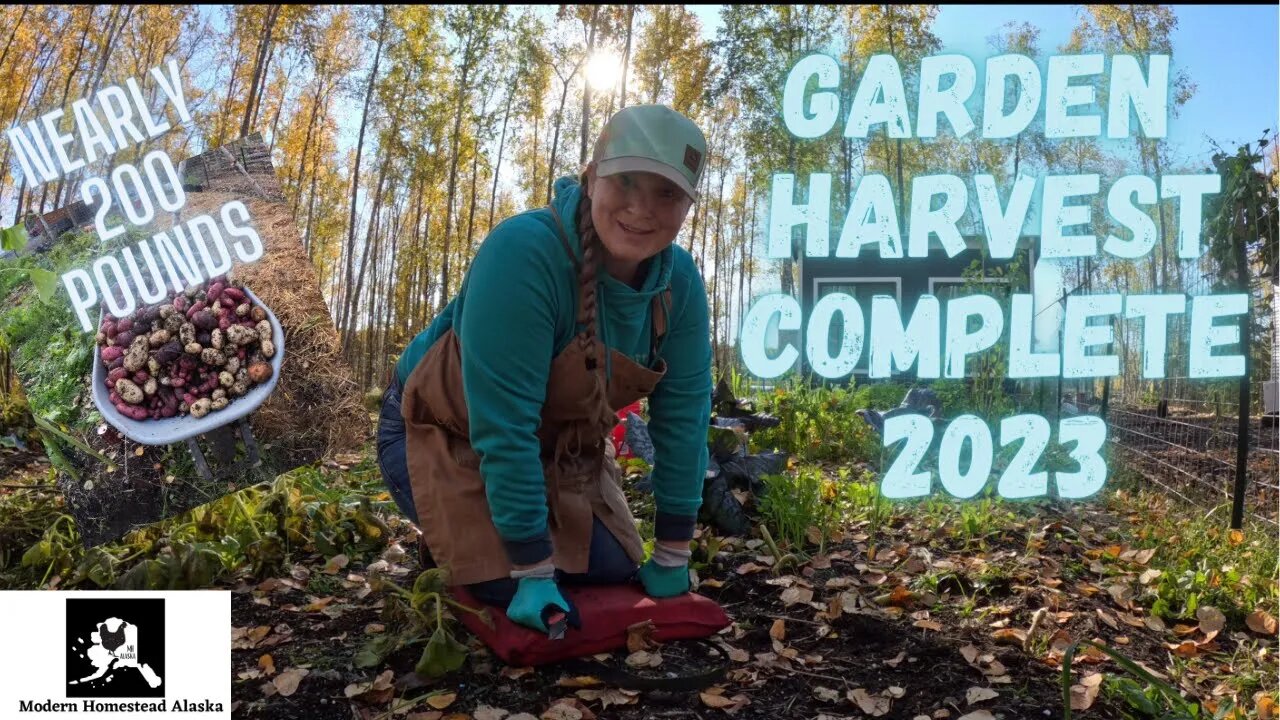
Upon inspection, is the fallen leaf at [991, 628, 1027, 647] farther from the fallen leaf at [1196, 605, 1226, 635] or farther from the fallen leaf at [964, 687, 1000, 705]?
the fallen leaf at [1196, 605, 1226, 635]

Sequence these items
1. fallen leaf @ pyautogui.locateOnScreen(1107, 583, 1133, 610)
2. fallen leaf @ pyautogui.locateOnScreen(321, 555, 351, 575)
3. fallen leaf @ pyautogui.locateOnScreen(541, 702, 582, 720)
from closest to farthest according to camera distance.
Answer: fallen leaf @ pyautogui.locateOnScreen(541, 702, 582, 720) < fallen leaf @ pyautogui.locateOnScreen(1107, 583, 1133, 610) < fallen leaf @ pyautogui.locateOnScreen(321, 555, 351, 575)

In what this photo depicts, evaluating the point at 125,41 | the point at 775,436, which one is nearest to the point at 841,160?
the point at 775,436

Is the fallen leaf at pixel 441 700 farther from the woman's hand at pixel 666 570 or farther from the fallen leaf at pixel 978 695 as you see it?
the fallen leaf at pixel 978 695

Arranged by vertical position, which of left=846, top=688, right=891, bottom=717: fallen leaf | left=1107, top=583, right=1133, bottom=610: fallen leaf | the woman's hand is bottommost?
left=846, top=688, right=891, bottom=717: fallen leaf

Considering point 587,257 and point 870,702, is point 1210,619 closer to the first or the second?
point 870,702

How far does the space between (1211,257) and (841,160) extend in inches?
120

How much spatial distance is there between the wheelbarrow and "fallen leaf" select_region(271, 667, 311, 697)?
1192 mm

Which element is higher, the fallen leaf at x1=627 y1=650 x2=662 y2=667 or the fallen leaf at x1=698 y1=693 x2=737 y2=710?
the fallen leaf at x1=627 y1=650 x2=662 y2=667

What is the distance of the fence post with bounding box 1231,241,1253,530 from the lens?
2.95m

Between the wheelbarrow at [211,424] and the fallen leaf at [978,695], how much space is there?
221 centimetres

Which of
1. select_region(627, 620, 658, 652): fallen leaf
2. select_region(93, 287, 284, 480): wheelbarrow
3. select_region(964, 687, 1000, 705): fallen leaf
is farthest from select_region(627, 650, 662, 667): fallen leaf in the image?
select_region(93, 287, 284, 480): wheelbarrow

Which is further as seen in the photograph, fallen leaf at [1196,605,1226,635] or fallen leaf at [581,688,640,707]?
fallen leaf at [1196,605,1226,635]

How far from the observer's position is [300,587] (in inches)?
90.7

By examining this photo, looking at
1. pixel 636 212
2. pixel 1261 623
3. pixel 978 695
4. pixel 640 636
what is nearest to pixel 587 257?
pixel 636 212
